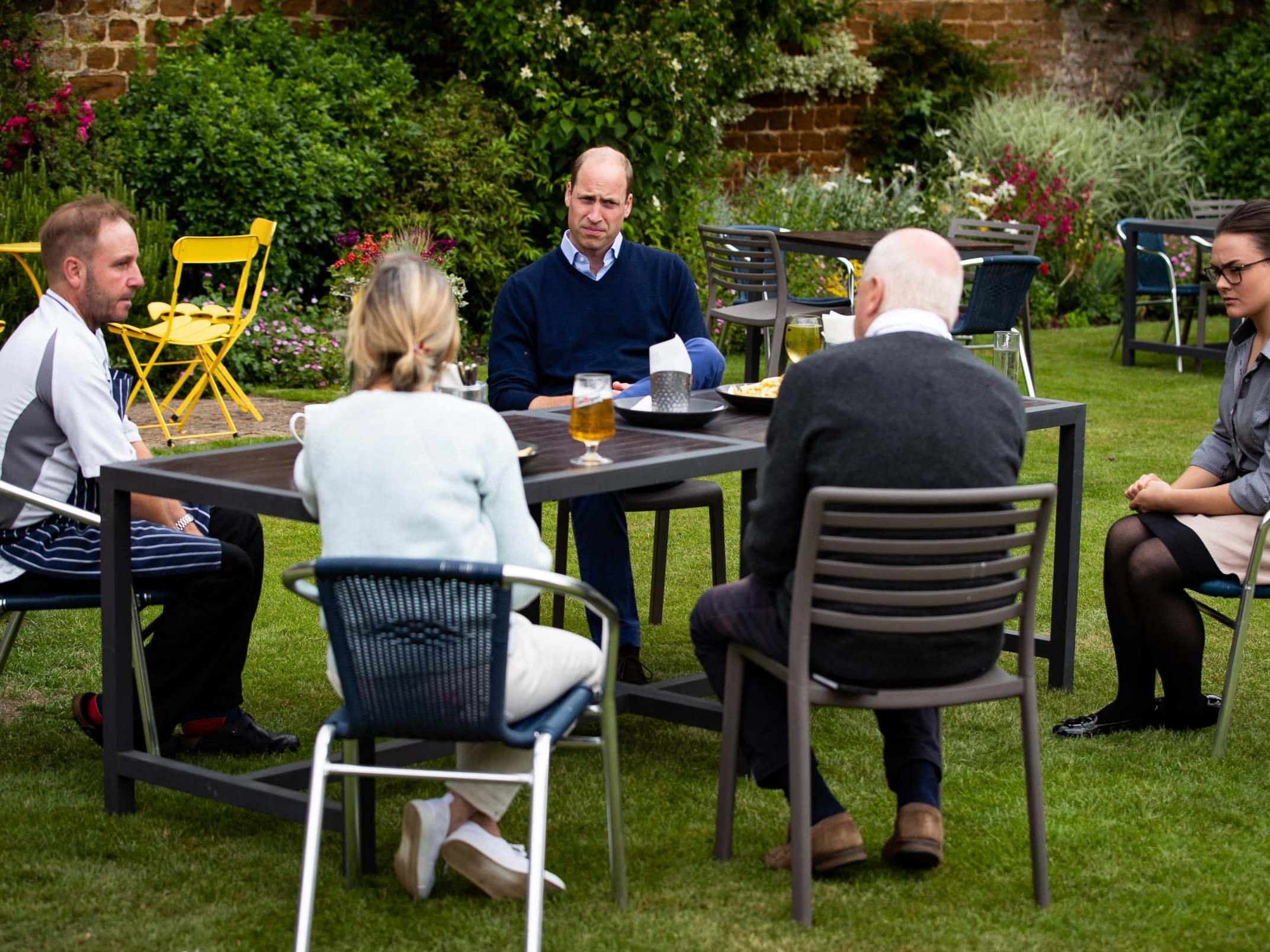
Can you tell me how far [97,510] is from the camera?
3818 millimetres

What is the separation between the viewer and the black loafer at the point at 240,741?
3.99 metres

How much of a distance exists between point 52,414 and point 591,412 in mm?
1246

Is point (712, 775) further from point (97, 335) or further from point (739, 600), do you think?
point (97, 335)

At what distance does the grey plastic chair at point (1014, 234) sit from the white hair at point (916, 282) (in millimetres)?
5671

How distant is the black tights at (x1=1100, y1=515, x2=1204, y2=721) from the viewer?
4.03 metres

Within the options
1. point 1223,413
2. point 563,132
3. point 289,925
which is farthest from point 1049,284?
point 289,925

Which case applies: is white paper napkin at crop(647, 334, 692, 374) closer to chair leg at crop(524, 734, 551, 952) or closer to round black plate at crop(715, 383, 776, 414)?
round black plate at crop(715, 383, 776, 414)

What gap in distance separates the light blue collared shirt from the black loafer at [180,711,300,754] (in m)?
1.65

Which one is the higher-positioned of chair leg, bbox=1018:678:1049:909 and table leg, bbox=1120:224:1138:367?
table leg, bbox=1120:224:1138:367

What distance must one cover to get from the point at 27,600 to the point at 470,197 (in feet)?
23.6

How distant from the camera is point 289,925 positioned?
3008 mm

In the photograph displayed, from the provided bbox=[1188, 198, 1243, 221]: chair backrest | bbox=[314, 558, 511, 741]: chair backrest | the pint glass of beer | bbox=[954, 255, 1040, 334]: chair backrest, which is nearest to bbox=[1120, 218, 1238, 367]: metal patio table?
bbox=[1188, 198, 1243, 221]: chair backrest

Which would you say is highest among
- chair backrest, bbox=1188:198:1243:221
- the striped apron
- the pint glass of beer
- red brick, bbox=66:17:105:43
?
red brick, bbox=66:17:105:43

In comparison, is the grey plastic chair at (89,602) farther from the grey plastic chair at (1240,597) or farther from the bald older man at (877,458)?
the grey plastic chair at (1240,597)
